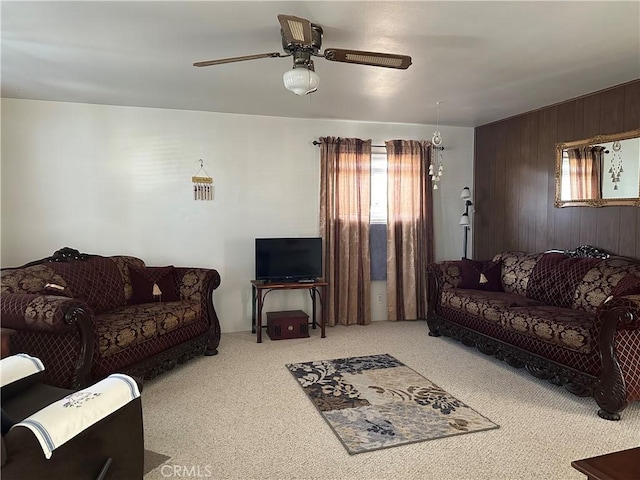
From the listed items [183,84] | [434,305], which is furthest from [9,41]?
[434,305]

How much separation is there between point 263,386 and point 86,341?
4.51ft

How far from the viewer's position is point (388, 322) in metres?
5.69

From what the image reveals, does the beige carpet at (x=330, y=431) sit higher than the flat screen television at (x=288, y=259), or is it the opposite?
the flat screen television at (x=288, y=259)

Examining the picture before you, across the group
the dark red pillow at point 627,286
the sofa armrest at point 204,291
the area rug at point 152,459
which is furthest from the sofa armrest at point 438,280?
the area rug at point 152,459

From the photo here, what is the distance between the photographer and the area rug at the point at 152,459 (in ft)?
7.90

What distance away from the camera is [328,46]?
3031mm

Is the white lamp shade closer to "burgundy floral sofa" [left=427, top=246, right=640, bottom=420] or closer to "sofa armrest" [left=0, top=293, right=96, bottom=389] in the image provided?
"sofa armrest" [left=0, top=293, right=96, bottom=389]

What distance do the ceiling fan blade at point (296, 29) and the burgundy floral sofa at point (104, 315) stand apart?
217 centimetres

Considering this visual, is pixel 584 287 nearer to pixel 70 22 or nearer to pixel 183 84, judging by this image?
pixel 183 84

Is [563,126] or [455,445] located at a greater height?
[563,126]

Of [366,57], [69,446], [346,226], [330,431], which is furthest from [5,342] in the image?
[346,226]

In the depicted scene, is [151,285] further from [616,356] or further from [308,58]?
[616,356]

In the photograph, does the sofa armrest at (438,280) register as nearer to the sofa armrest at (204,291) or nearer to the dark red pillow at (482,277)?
the dark red pillow at (482,277)

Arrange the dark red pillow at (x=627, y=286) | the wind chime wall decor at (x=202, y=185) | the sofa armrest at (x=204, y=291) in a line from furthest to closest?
the wind chime wall decor at (x=202, y=185) < the sofa armrest at (x=204, y=291) < the dark red pillow at (x=627, y=286)
